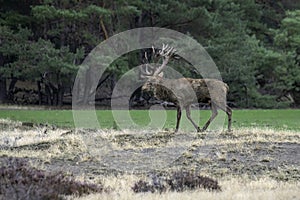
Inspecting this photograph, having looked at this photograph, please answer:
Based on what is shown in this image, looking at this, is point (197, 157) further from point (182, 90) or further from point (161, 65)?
point (161, 65)

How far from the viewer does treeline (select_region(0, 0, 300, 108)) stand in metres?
36.4

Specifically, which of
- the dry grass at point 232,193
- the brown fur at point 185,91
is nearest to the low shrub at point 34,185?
the dry grass at point 232,193

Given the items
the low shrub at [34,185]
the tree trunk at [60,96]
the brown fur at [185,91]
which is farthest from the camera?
the tree trunk at [60,96]

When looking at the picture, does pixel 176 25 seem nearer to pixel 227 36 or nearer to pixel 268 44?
pixel 227 36

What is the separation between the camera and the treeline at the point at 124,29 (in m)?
36.4

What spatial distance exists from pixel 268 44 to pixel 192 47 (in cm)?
1172

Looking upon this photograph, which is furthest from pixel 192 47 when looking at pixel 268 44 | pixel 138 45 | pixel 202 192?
pixel 202 192

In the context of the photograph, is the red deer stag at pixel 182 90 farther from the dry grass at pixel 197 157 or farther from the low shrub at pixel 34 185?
the low shrub at pixel 34 185

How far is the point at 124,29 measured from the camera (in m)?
40.3

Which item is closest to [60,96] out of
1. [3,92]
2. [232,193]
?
[3,92]

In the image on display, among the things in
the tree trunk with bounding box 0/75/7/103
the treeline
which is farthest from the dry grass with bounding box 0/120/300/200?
the tree trunk with bounding box 0/75/7/103

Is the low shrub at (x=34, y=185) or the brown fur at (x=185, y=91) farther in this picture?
the brown fur at (x=185, y=91)

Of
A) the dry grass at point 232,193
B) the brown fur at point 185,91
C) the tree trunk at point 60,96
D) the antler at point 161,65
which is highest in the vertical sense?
the antler at point 161,65

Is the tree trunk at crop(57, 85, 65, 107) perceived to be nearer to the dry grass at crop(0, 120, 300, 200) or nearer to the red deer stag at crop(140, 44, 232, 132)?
the dry grass at crop(0, 120, 300, 200)
